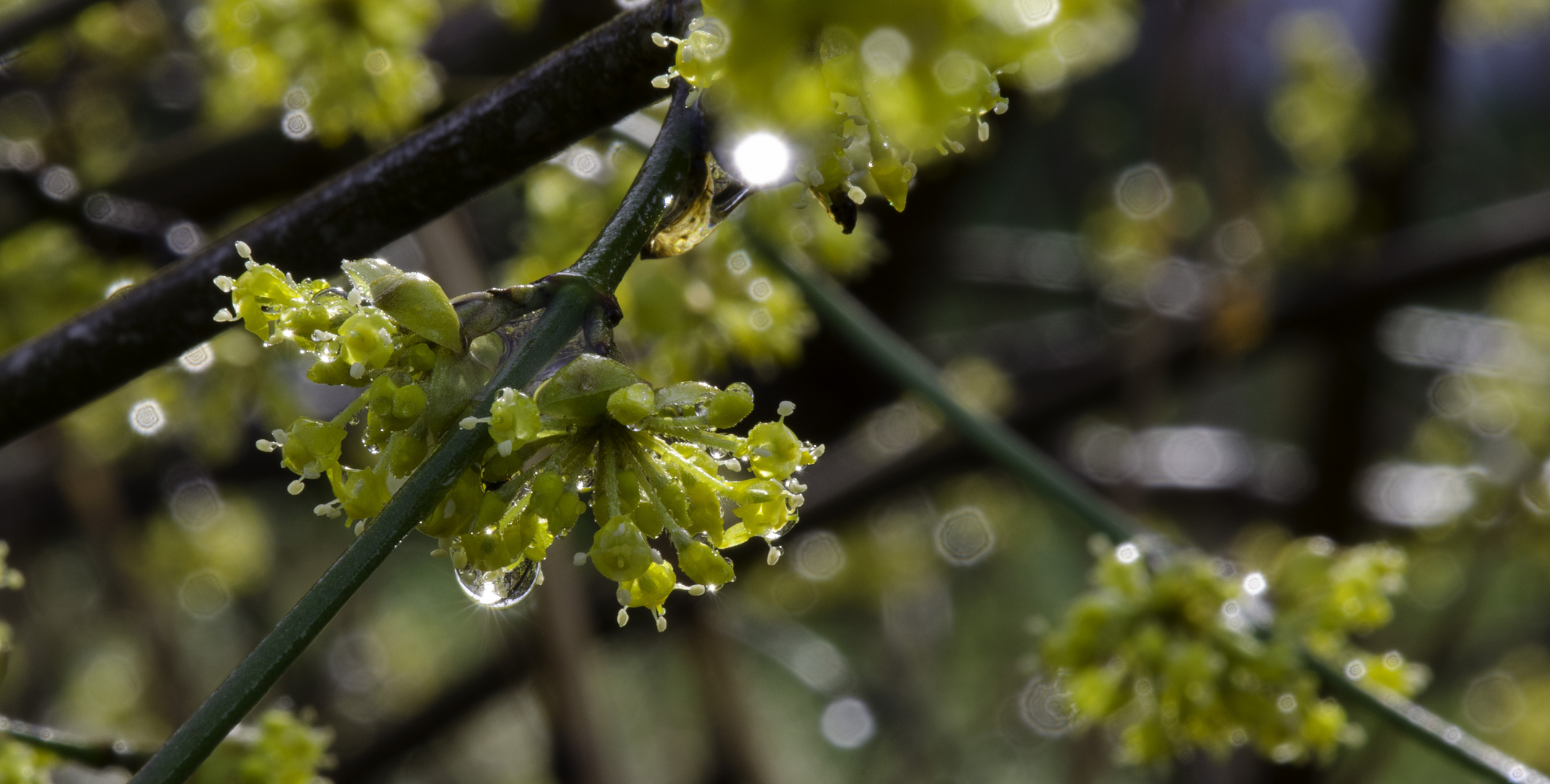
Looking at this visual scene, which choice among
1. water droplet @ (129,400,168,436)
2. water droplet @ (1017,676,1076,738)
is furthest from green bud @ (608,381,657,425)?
water droplet @ (1017,676,1076,738)

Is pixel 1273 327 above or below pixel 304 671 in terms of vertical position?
above

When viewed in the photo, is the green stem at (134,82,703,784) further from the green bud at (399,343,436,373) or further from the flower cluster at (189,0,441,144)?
the flower cluster at (189,0,441,144)

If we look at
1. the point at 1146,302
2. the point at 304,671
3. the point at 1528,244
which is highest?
the point at 1528,244

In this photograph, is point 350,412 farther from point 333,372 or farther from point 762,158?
point 762,158

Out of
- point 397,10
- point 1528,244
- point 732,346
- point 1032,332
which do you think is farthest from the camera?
point 1032,332

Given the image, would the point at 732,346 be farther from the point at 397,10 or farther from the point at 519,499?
the point at 519,499

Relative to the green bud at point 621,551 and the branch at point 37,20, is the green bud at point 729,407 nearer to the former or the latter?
the green bud at point 621,551

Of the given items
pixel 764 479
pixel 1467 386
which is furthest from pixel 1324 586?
pixel 1467 386
